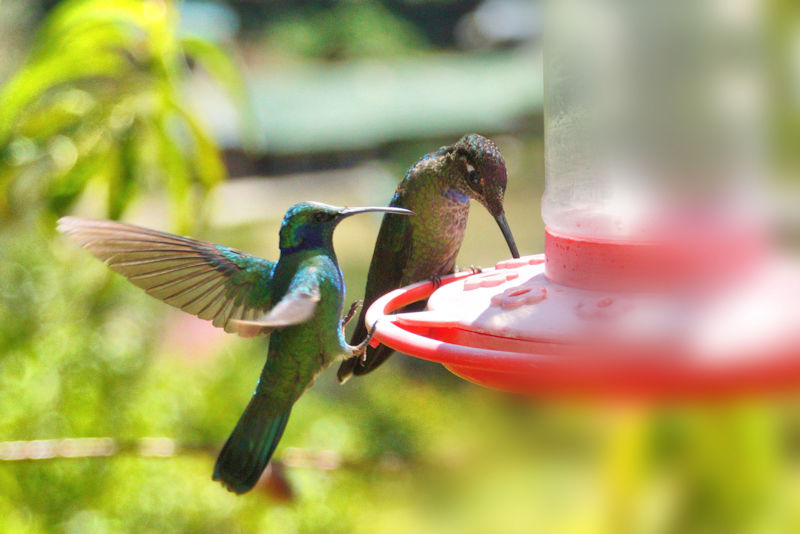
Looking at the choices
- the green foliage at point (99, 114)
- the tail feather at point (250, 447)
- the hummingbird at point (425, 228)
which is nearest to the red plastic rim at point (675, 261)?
the hummingbird at point (425, 228)

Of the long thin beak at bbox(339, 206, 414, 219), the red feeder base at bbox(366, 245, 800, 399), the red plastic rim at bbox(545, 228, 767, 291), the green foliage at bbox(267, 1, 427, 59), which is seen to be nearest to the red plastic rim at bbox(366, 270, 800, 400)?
the red feeder base at bbox(366, 245, 800, 399)

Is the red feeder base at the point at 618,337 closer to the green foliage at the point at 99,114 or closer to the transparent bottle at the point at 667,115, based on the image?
the transparent bottle at the point at 667,115

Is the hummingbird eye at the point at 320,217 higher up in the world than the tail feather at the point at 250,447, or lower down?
higher up

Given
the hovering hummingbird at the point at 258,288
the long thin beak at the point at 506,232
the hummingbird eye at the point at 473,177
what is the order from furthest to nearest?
the hummingbird eye at the point at 473,177 → the long thin beak at the point at 506,232 → the hovering hummingbird at the point at 258,288

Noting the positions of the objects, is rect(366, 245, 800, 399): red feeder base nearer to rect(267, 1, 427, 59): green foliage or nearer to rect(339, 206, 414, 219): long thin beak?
rect(339, 206, 414, 219): long thin beak

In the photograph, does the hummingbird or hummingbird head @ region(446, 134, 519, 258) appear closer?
hummingbird head @ region(446, 134, 519, 258)

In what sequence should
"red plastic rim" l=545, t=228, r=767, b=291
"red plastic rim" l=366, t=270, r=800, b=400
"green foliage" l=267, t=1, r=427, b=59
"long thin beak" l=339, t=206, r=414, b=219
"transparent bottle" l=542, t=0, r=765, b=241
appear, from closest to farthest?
"red plastic rim" l=366, t=270, r=800, b=400
"red plastic rim" l=545, t=228, r=767, b=291
"transparent bottle" l=542, t=0, r=765, b=241
"long thin beak" l=339, t=206, r=414, b=219
"green foliage" l=267, t=1, r=427, b=59

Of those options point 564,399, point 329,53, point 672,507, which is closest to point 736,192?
point 564,399

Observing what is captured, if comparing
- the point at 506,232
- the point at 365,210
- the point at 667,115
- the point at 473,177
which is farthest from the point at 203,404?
the point at 667,115
